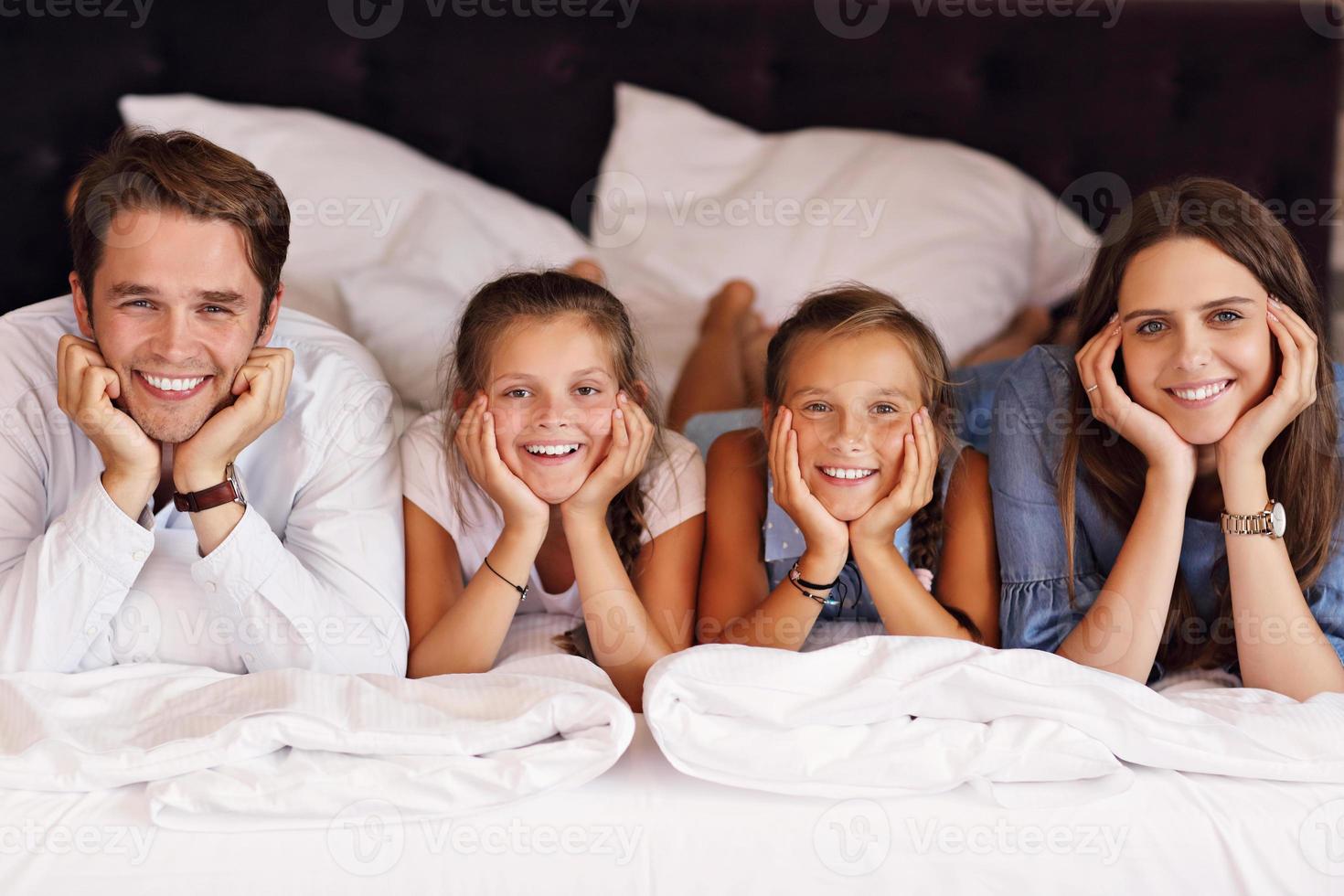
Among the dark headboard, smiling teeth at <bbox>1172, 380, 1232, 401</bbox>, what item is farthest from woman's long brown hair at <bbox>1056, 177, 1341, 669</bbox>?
the dark headboard

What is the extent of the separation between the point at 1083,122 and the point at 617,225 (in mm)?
1019

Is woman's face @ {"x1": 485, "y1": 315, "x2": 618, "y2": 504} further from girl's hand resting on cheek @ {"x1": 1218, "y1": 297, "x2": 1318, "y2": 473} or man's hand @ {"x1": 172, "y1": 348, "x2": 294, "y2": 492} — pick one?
girl's hand resting on cheek @ {"x1": 1218, "y1": 297, "x2": 1318, "y2": 473}

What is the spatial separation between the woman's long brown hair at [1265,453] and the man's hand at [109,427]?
1.15 m

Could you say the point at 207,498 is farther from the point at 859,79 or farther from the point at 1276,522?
the point at 859,79

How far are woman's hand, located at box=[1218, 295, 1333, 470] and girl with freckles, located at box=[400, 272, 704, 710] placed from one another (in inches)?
27.4

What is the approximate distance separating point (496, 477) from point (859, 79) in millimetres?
1437

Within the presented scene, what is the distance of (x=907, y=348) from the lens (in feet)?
5.14

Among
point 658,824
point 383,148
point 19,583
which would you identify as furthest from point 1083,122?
point 19,583

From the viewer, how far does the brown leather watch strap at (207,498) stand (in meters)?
1.36

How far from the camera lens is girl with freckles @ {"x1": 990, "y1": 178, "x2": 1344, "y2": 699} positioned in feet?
4.67

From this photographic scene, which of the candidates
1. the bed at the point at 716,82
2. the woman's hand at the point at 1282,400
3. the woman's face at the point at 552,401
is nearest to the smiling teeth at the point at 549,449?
the woman's face at the point at 552,401

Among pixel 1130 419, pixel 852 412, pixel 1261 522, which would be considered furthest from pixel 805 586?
pixel 1261 522

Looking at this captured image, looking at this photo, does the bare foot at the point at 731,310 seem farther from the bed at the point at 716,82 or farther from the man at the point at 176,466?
the man at the point at 176,466

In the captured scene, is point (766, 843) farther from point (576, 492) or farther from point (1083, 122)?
point (1083, 122)
